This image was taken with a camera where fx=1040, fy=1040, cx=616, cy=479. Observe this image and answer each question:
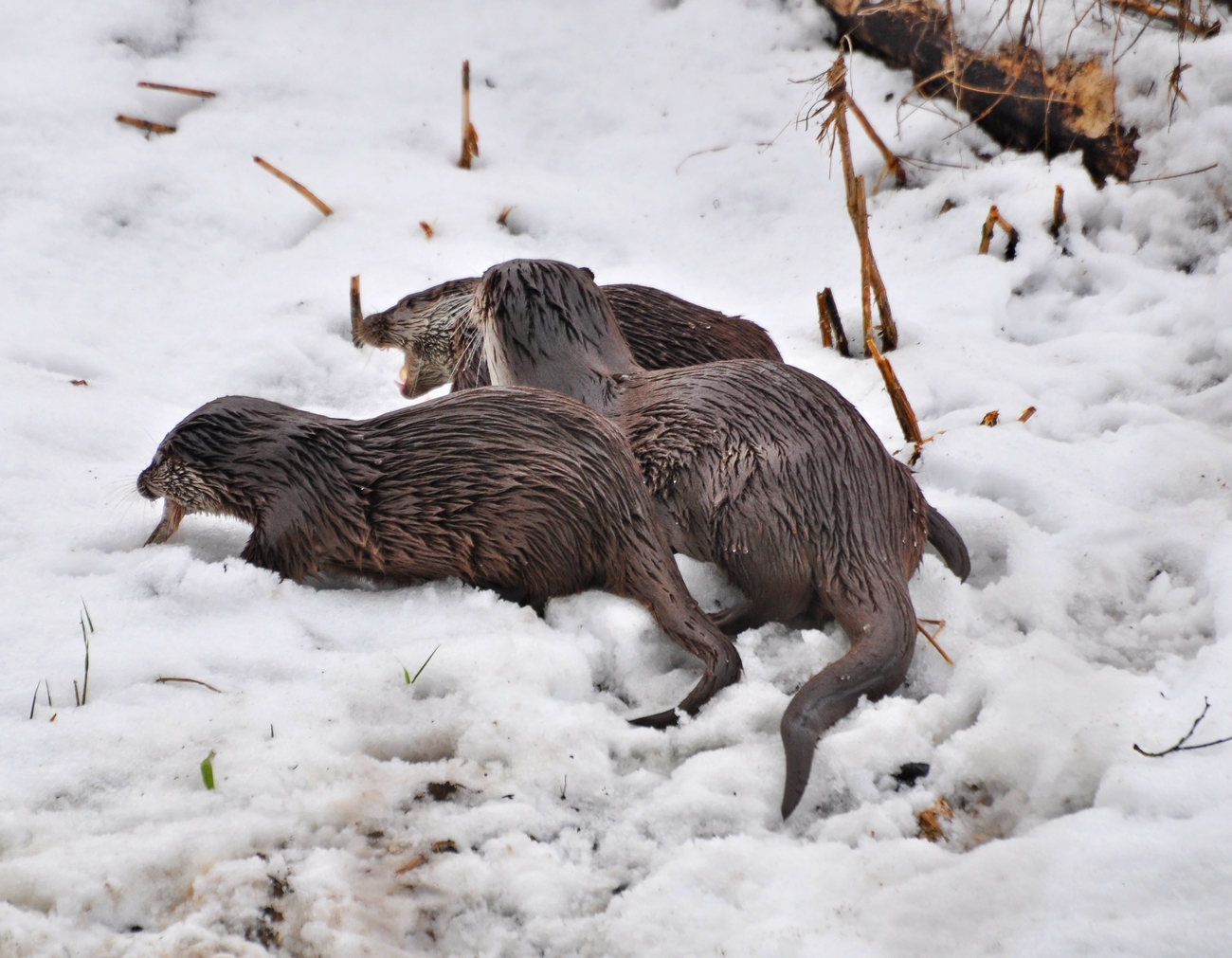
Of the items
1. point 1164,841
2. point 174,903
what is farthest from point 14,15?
point 1164,841

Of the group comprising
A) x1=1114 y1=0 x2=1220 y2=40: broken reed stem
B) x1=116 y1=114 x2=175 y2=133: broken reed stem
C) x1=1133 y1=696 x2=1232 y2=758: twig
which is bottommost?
x1=1133 y1=696 x2=1232 y2=758: twig

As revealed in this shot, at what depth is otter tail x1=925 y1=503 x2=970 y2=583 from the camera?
1977 mm

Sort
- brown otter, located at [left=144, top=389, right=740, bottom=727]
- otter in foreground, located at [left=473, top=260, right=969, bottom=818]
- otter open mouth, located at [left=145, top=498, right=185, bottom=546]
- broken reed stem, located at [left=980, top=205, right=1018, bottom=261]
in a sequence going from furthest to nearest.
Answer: broken reed stem, located at [left=980, top=205, right=1018, bottom=261]
otter open mouth, located at [left=145, top=498, right=185, bottom=546]
brown otter, located at [left=144, top=389, right=740, bottom=727]
otter in foreground, located at [left=473, top=260, right=969, bottom=818]

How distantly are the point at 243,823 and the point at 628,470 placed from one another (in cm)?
91

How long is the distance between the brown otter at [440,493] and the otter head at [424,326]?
82 cm

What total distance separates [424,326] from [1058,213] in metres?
1.90

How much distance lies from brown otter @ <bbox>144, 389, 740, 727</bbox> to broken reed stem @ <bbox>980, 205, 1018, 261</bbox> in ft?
5.58

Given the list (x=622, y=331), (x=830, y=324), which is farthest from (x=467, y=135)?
(x=830, y=324)

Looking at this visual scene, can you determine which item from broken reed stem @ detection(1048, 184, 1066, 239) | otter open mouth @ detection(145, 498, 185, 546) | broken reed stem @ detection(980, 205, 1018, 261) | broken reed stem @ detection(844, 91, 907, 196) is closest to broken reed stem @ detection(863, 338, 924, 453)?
broken reed stem @ detection(980, 205, 1018, 261)

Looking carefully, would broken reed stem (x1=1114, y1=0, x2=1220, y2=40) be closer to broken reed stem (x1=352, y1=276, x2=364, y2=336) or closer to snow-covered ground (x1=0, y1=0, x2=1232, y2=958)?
snow-covered ground (x1=0, y1=0, x2=1232, y2=958)

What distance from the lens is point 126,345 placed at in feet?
9.02

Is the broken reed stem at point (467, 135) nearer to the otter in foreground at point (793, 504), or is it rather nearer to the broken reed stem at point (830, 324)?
the broken reed stem at point (830, 324)

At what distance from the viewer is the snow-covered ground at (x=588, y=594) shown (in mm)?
1270

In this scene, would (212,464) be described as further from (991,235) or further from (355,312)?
(991,235)
